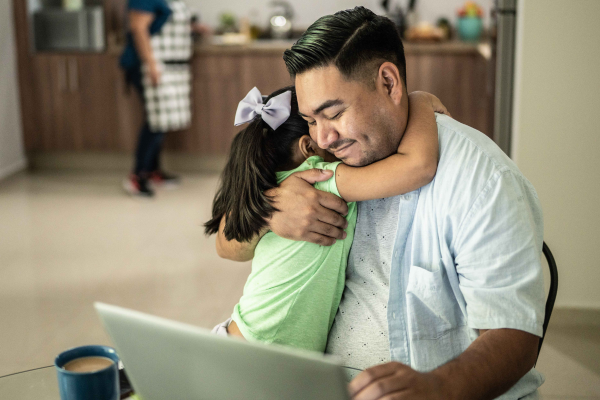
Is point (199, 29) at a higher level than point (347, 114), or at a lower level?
higher

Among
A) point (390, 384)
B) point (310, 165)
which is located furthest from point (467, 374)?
point (310, 165)

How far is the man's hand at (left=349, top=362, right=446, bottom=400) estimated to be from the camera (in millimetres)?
854

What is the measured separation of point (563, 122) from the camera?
2.49 meters

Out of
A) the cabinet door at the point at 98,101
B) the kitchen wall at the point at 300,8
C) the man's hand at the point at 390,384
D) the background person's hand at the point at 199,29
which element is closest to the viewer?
the man's hand at the point at 390,384

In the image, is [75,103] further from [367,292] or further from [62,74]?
[367,292]

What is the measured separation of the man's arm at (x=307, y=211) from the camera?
50.4 inches

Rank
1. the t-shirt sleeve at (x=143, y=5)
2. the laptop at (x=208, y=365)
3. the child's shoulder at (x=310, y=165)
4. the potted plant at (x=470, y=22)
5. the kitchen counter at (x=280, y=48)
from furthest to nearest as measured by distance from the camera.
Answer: the potted plant at (x=470, y=22) < the kitchen counter at (x=280, y=48) < the t-shirt sleeve at (x=143, y=5) < the child's shoulder at (x=310, y=165) < the laptop at (x=208, y=365)

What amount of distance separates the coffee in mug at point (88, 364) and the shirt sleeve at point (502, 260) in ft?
1.99

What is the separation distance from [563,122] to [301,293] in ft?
5.38

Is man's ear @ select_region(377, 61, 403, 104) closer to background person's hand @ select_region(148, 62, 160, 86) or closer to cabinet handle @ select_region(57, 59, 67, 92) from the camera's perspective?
background person's hand @ select_region(148, 62, 160, 86)

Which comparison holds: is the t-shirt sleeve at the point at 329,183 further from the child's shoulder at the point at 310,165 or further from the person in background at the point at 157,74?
the person in background at the point at 157,74

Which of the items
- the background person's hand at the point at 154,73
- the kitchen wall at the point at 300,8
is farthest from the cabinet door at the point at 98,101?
the kitchen wall at the point at 300,8

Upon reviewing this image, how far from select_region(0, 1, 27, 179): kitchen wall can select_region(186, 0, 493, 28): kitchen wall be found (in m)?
1.44

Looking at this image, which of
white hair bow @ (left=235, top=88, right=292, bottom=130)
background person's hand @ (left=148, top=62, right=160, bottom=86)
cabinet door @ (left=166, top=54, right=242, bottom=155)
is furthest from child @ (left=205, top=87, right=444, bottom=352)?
cabinet door @ (left=166, top=54, right=242, bottom=155)
